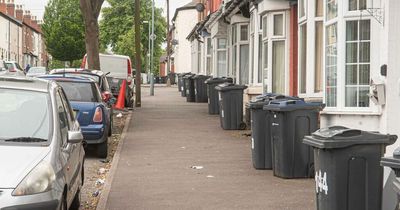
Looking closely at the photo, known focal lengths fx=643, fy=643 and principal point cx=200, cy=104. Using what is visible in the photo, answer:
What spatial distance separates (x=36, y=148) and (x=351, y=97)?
5.35m

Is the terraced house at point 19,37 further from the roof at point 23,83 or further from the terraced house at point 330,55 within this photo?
the roof at point 23,83

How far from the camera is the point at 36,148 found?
5.85m

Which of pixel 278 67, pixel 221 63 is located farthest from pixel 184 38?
pixel 278 67

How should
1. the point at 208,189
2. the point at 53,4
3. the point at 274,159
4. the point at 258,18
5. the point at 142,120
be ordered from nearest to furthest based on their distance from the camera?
1. the point at 208,189
2. the point at 274,159
3. the point at 258,18
4. the point at 142,120
5. the point at 53,4

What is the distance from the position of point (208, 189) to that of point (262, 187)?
2.49ft

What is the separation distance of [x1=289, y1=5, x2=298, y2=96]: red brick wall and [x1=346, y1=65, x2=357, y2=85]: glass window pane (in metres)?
5.03

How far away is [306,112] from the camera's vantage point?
9383 mm

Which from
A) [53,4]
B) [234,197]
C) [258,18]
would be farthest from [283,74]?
[53,4]

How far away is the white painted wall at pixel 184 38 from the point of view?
223 feet

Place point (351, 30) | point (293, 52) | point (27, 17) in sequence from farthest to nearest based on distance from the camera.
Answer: point (27, 17) → point (293, 52) → point (351, 30)

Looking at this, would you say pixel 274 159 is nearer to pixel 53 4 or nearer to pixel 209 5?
pixel 209 5

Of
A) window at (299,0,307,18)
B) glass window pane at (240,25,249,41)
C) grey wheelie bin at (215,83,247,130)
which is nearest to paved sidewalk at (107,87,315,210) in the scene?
grey wheelie bin at (215,83,247,130)

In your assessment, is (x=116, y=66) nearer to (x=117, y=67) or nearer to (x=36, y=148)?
(x=117, y=67)

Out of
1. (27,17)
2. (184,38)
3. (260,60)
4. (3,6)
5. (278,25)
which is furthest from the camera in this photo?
(27,17)
